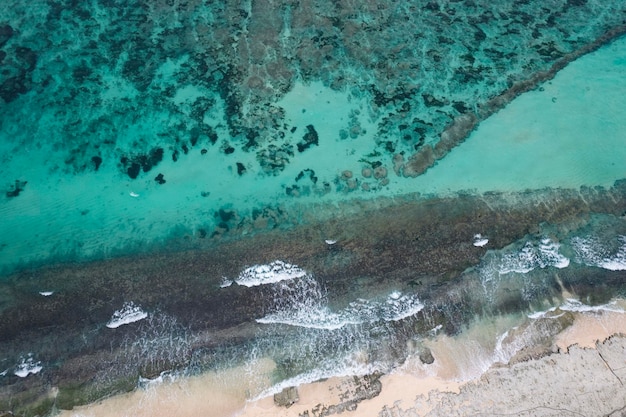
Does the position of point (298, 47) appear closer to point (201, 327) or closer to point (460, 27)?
point (460, 27)

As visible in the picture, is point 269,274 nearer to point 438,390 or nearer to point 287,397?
point 287,397

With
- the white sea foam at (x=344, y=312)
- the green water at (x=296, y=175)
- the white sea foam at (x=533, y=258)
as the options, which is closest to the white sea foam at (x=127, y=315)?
the green water at (x=296, y=175)

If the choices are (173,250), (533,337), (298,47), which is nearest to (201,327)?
(173,250)

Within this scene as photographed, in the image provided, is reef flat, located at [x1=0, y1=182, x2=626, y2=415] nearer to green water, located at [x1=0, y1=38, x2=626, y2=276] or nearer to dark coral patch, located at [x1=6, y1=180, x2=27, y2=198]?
green water, located at [x1=0, y1=38, x2=626, y2=276]

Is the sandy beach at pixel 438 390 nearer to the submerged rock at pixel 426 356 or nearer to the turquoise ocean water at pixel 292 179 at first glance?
the submerged rock at pixel 426 356

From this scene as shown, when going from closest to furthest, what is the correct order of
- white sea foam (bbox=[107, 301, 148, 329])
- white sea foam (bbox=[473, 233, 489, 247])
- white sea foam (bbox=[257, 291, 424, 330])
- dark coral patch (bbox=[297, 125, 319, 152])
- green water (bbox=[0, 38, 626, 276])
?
white sea foam (bbox=[107, 301, 148, 329])
white sea foam (bbox=[257, 291, 424, 330])
white sea foam (bbox=[473, 233, 489, 247])
green water (bbox=[0, 38, 626, 276])
dark coral patch (bbox=[297, 125, 319, 152])

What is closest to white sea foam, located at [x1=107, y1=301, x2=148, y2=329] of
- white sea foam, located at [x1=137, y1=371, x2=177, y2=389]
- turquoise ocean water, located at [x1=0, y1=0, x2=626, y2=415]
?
turquoise ocean water, located at [x1=0, y1=0, x2=626, y2=415]
